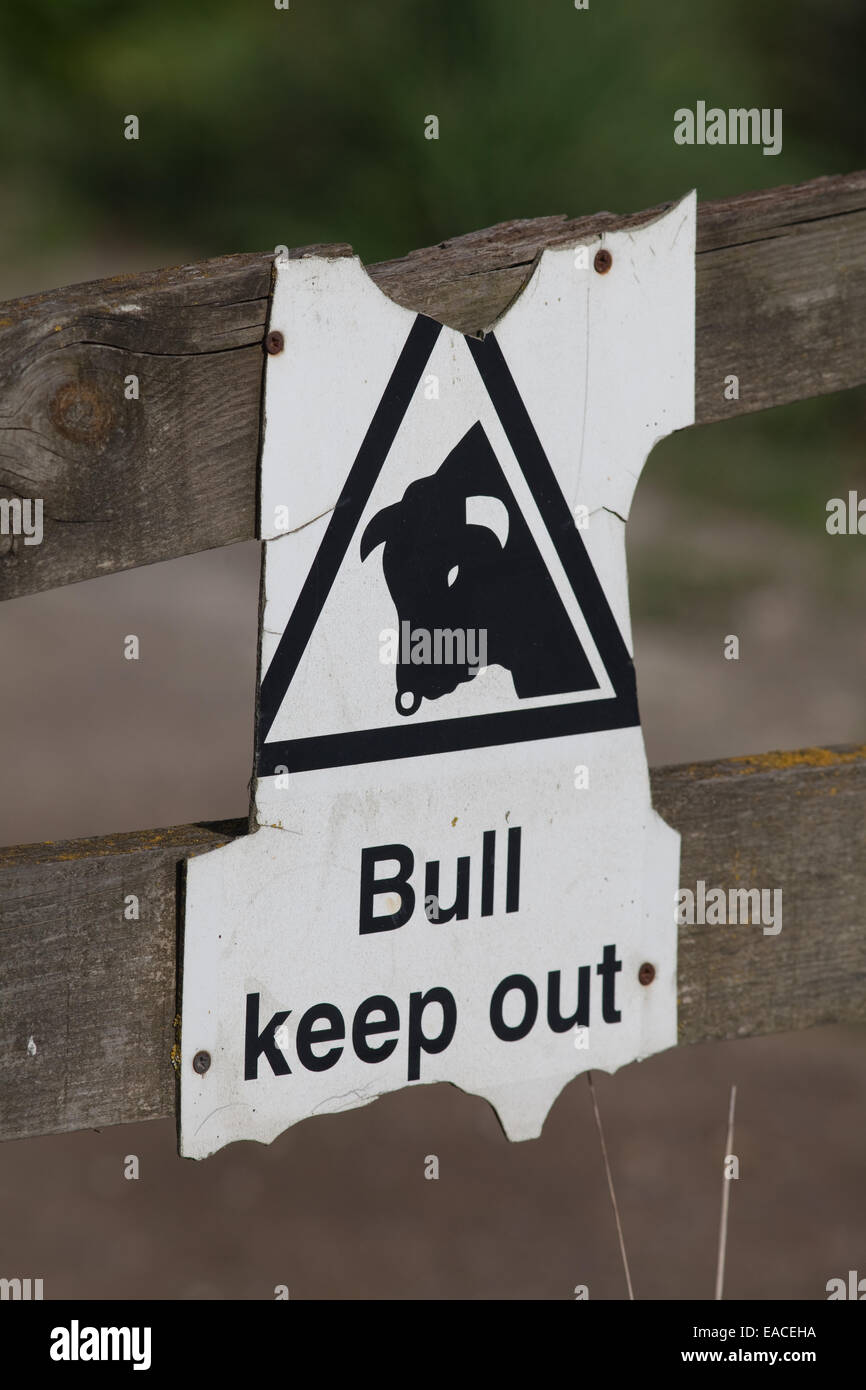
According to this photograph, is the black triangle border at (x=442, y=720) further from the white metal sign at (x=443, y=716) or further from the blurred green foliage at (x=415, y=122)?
the blurred green foliage at (x=415, y=122)

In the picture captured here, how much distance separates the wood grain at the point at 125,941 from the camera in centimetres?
129

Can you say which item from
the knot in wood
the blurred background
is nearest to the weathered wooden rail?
the knot in wood

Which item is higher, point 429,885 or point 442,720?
point 442,720

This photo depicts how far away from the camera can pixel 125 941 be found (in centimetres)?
132

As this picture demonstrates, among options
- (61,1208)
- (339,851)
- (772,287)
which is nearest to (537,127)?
(61,1208)

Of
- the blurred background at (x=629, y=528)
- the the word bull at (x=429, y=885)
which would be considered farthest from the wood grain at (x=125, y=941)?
the blurred background at (x=629, y=528)

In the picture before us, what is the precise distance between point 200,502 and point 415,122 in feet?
13.9

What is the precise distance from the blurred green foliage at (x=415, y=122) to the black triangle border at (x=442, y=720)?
385cm

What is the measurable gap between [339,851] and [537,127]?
4176 mm

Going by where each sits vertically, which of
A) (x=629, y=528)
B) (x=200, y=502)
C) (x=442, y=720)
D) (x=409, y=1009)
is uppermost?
(x=629, y=528)

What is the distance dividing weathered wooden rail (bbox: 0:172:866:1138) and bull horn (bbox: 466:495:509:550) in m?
0.14

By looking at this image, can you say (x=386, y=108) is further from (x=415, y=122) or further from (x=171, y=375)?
(x=171, y=375)

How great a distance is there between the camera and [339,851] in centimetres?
137

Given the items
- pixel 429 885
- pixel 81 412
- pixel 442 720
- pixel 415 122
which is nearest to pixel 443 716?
pixel 442 720
